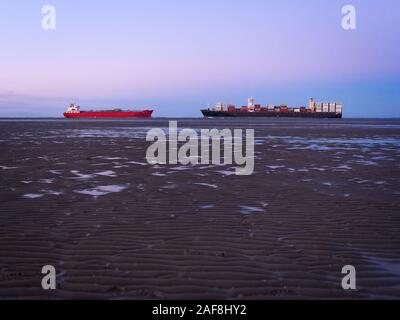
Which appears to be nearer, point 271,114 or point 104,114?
point 104,114

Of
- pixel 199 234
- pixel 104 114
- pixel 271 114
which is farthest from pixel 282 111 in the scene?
pixel 199 234

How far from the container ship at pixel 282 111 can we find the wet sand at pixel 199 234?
111449mm

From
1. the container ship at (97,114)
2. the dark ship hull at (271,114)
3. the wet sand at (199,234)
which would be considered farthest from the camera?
the dark ship hull at (271,114)

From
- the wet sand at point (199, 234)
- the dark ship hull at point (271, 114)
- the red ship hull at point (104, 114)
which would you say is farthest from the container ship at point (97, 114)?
the wet sand at point (199, 234)

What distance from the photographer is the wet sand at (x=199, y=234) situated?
434 centimetres

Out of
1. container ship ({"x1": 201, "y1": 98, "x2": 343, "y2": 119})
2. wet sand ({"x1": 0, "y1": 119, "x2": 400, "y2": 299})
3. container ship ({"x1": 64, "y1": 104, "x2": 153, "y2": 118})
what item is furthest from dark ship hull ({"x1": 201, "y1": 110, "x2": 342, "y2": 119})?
wet sand ({"x1": 0, "y1": 119, "x2": 400, "y2": 299})

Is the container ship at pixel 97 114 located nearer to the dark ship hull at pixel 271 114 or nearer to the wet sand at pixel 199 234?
the dark ship hull at pixel 271 114

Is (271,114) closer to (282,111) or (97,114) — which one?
(282,111)

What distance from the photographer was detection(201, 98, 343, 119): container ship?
122188 millimetres

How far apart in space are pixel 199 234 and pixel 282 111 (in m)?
119

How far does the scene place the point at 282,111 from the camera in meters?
122

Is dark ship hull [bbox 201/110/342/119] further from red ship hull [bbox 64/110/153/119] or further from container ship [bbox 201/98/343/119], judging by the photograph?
red ship hull [bbox 64/110/153/119]
